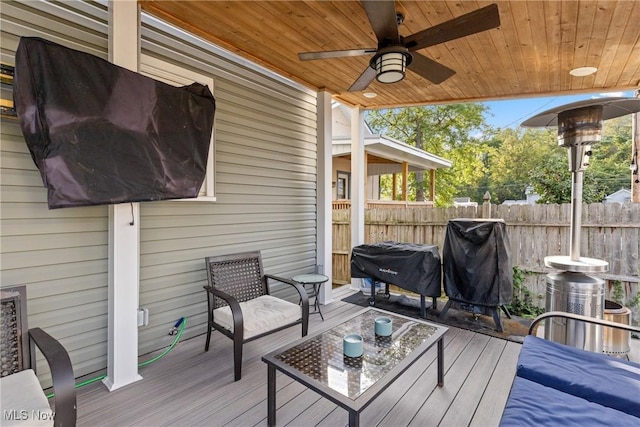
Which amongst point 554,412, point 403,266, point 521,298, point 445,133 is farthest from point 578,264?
point 445,133

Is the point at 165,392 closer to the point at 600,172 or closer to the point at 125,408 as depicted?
the point at 125,408

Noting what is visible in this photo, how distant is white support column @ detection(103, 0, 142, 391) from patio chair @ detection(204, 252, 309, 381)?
66 centimetres

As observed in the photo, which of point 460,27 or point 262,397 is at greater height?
point 460,27

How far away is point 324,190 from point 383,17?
108 inches

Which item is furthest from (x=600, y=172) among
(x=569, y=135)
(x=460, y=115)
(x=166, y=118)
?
(x=166, y=118)

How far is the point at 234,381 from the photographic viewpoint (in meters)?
2.50

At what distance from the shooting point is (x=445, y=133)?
47.8 feet

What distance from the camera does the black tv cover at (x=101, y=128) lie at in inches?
76.7

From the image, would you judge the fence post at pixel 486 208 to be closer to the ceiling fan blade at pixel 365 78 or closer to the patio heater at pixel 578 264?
the patio heater at pixel 578 264

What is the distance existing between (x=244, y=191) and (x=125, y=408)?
2.32 meters

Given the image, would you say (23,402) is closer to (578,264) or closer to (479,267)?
(479,267)

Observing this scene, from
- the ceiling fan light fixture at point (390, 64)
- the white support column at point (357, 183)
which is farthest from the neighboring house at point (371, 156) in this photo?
the ceiling fan light fixture at point (390, 64)

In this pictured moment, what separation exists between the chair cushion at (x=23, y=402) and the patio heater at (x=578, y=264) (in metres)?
3.87

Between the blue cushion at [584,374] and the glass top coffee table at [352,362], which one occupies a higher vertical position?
the blue cushion at [584,374]
